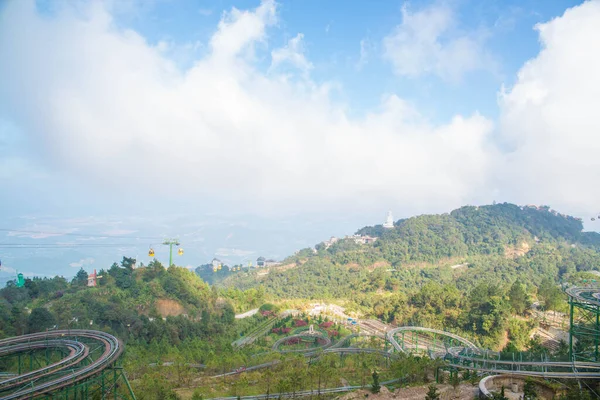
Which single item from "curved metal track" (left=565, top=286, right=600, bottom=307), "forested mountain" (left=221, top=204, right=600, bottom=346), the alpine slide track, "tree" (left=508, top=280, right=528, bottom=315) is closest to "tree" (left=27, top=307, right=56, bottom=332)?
the alpine slide track

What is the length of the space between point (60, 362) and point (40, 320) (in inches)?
752

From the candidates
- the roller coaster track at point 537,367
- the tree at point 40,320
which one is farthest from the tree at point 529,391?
the tree at point 40,320

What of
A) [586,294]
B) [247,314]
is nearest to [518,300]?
[586,294]

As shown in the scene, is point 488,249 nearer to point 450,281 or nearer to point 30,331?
point 450,281

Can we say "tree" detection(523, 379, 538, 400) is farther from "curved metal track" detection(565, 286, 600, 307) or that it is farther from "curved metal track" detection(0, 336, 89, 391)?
"curved metal track" detection(0, 336, 89, 391)

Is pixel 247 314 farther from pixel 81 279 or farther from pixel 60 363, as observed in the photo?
pixel 60 363

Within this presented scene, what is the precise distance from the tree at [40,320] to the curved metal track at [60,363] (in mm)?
10900

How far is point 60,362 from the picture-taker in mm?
18578

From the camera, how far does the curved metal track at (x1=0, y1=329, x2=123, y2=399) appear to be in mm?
16328

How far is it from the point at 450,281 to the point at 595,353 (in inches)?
2190

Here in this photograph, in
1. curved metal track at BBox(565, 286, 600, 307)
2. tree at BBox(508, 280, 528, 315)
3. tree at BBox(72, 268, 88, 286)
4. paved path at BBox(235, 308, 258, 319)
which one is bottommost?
paved path at BBox(235, 308, 258, 319)

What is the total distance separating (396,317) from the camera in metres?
50.1

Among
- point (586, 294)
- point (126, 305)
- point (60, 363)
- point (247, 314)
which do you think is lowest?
point (247, 314)

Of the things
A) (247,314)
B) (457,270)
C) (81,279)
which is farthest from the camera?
(457,270)
